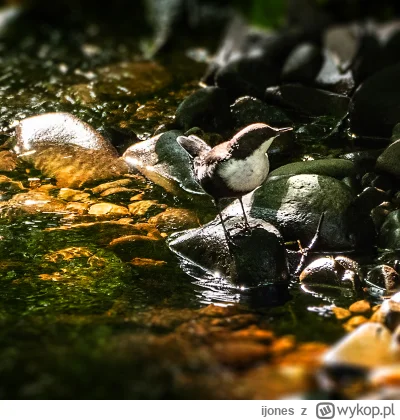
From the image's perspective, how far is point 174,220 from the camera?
5348mm

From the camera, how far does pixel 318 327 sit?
3.74 m

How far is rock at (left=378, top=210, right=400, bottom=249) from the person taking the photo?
191 inches

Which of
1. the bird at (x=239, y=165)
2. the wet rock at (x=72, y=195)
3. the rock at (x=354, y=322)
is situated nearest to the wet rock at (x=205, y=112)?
the wet rock at (x=72, y=195)

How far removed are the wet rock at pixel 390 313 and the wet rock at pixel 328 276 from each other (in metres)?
0.45

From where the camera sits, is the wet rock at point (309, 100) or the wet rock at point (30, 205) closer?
the wet rock at point (30, 205)

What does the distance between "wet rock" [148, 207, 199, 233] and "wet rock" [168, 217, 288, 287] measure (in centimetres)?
49

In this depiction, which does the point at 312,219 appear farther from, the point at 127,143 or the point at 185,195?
the point at 127,143

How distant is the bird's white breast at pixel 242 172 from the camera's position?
174 inches

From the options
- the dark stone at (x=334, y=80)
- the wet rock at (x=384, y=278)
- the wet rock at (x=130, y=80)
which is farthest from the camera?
the wet rock at (x=130, y=80)

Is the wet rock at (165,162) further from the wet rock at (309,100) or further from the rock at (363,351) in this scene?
the rock at (363,351)

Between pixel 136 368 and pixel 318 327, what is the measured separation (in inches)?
50.5

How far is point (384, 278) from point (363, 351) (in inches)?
54.7
